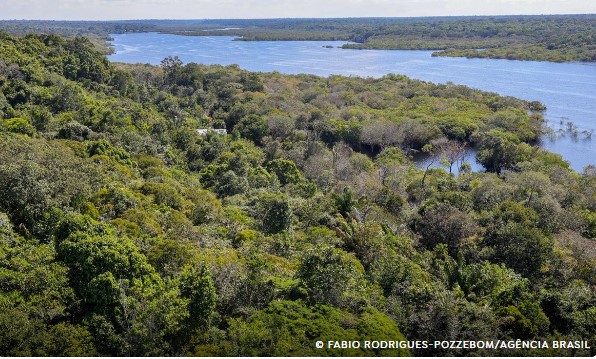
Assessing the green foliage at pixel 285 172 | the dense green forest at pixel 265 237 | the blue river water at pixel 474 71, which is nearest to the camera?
the dense green forest at pixel 265 237

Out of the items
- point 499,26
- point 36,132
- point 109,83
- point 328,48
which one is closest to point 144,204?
point 36,132

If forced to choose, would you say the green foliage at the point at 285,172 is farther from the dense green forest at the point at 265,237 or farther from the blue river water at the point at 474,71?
the blue river water at the point at 474,71

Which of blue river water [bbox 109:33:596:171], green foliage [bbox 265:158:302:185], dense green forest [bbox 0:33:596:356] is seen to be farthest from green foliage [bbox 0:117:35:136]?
blue river water [bbox 109:33:596:171]

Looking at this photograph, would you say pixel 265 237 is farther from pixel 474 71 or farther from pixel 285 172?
pixel 474 71

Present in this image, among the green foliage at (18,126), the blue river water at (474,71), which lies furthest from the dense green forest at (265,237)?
the blue river water at (474,71)

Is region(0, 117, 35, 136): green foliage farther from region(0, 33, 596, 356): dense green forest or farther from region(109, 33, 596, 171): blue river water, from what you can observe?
region(109, 33, 596, 171): blue river water

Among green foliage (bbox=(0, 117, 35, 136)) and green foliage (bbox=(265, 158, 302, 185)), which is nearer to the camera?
green foliage (bbox=(0, 117, 35, 136))

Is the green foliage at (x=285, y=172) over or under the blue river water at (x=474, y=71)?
under
